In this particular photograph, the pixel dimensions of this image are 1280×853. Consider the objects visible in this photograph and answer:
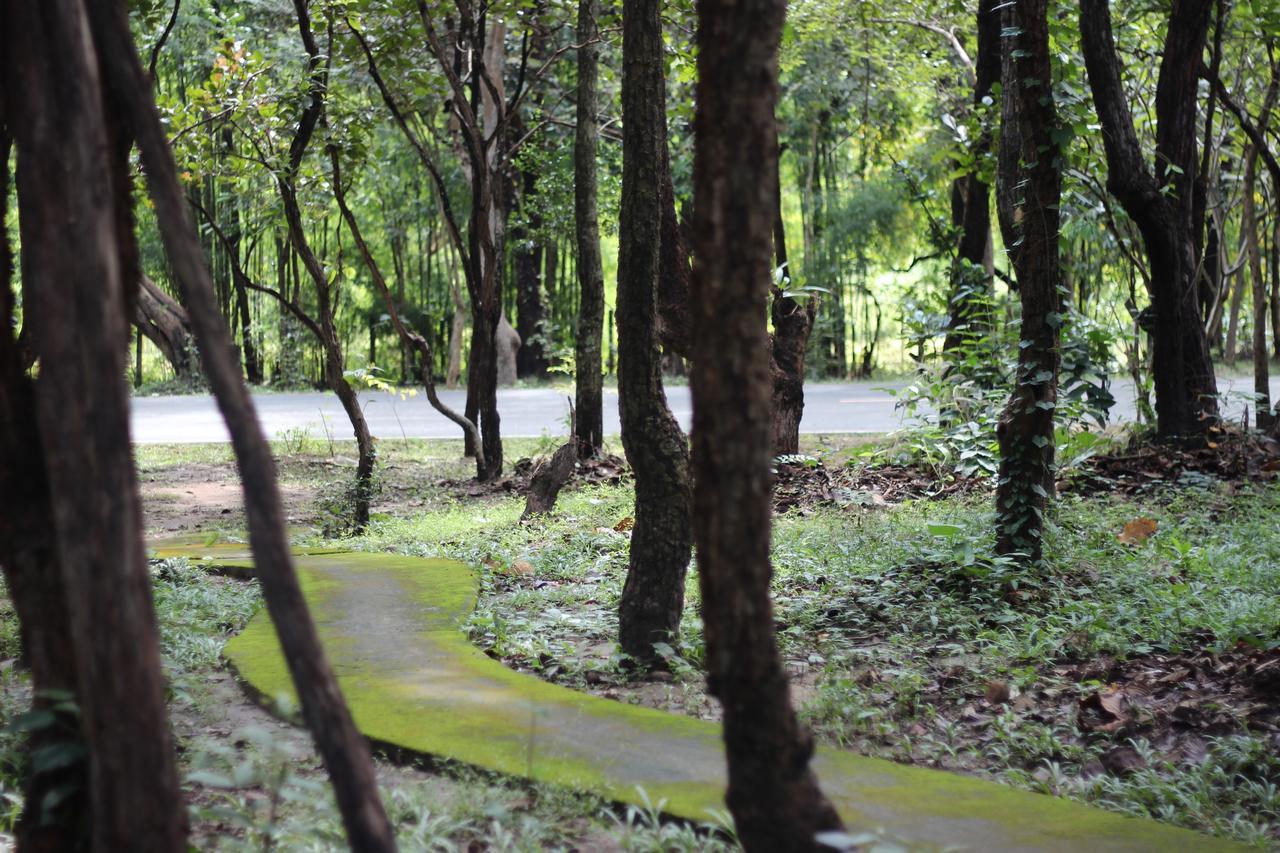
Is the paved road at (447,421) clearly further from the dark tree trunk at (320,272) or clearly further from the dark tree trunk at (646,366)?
the dark tree trunk at (646,366)

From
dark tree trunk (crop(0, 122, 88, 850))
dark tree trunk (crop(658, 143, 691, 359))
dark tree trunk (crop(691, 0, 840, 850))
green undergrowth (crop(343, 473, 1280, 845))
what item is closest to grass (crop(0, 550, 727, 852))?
dark tree trunk (crop(0, 122, 88, 850))

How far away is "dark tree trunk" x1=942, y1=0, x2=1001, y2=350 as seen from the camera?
28.4ft

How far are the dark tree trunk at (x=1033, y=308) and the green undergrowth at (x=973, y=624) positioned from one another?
0.28 meters

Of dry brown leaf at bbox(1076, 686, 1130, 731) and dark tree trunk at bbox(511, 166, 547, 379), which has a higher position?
dark tree trunk at bbox(511, 166, 547, 379)

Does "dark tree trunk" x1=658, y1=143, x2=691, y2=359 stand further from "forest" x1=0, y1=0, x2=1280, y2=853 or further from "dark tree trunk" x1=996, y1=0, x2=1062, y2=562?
"dark tree trunk" x1=996, y1=0, x2=1062, y2=562

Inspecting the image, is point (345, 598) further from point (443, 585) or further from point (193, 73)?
point (193, 73)

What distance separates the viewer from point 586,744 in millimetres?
3367

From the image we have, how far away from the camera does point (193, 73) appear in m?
20.7

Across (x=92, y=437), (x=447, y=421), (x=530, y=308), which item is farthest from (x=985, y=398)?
(x=530, y=308)

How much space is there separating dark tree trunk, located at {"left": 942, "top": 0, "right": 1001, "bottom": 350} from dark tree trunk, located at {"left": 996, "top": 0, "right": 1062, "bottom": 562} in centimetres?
208

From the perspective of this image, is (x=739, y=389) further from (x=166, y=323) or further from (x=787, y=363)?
(x=787, y=363)

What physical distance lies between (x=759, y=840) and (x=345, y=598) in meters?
3.44

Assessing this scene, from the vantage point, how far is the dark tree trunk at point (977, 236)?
28.4ft

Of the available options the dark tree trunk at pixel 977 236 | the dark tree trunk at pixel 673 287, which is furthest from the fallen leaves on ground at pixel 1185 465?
the dark tree trunk at pixel 673 287
